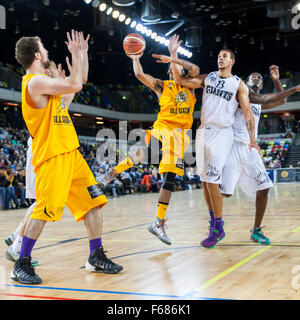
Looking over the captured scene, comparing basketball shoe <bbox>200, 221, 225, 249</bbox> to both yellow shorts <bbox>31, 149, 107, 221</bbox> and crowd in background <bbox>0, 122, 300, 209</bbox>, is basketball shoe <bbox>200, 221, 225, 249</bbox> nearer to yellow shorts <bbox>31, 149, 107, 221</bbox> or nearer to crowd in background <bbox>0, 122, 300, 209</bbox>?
yellow shorts <bbox>31, 149, 107, 221</bbox>

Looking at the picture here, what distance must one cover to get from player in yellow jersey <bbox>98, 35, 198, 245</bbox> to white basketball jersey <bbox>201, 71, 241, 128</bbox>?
0.33 metres

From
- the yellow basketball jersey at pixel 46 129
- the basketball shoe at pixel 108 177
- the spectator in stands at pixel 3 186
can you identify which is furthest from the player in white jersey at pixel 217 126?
the spectator in stands at pixel 3 186

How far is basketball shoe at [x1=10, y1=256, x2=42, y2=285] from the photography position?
119 inches

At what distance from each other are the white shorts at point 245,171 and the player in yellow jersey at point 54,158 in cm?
170

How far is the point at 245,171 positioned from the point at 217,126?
0.61 m

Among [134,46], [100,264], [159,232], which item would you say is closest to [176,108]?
[134,46]

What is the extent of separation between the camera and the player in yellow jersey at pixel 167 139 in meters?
4.55

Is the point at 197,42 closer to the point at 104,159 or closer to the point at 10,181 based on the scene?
the point at 104,159

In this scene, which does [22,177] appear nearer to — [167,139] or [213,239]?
[167,139]

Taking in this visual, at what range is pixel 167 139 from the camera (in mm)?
4590

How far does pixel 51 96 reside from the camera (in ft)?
10.6
